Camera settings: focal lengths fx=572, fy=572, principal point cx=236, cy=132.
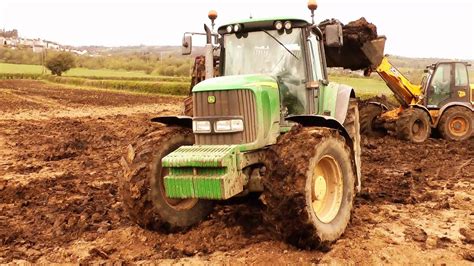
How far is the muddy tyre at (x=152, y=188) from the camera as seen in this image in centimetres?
611

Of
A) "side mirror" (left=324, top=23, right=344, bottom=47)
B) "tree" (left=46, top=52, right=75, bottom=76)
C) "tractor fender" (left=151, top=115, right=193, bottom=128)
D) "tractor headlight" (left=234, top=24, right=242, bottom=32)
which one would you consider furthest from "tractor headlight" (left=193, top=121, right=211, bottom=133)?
"tree" (left=46, top=52, right=75, bottom=76)

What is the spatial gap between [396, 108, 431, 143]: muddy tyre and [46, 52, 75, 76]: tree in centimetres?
5384

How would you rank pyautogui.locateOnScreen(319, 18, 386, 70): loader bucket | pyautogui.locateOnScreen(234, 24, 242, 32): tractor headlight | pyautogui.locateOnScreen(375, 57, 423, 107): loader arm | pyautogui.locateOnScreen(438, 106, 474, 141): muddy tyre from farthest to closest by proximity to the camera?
pyautogui.locateOnScreen(438, 106, 474, 141): muddy tyre < pyautogui.locateOnScreen(375, 57, 423, 107): loader arm < pyautogui.locateOnScreen(319, 18, 386, 70): loader bucket < pyautogui.locateOnScreen(234, 24, 242, 32): tractor headlight

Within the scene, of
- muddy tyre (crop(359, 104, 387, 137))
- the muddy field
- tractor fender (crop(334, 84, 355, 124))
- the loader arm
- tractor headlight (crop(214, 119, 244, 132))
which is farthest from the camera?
muddy tyre (crop(359, 104, 387, 137))

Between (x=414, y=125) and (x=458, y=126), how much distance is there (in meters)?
1.39

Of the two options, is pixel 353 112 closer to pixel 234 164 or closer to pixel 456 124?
pixel 234 164

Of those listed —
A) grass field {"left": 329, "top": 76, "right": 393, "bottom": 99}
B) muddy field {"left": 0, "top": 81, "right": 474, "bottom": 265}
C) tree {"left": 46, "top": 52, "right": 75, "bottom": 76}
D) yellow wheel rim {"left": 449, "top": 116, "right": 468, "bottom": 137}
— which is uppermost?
tree {"left": 46, "top": 52, "right": 75, "bottom": 76}

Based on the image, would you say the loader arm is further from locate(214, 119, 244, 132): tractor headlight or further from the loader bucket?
locate(214, 119, 244, 132): tractor headlight

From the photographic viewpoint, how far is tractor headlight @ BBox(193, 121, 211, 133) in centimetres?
605

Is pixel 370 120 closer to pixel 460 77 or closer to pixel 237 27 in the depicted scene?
pixel 460 77

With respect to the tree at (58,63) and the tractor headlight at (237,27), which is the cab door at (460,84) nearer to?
the tractor headlight at (237,27)

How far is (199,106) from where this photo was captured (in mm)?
6113

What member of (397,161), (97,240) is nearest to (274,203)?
(97,240)

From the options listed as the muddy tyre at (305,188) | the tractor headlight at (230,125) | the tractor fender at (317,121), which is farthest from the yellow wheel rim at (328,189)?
the tractor headlight at (230,125)
